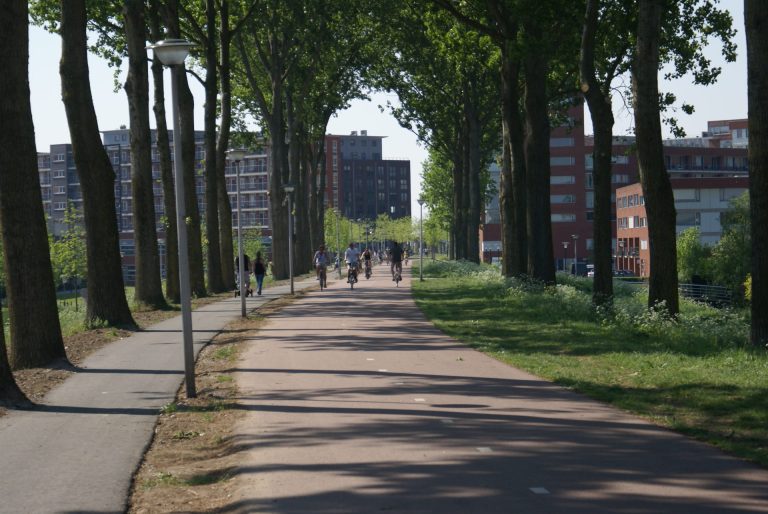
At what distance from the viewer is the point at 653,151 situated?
62.3ft

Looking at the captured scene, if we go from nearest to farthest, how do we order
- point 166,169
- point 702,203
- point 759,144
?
point 759,144, point 166,169, point 702,203

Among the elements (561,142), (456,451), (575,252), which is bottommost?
(575,252)

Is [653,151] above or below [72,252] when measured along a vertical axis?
A: above

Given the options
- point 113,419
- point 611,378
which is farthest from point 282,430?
point 611,378

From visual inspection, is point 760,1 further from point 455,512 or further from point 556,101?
point 556,101

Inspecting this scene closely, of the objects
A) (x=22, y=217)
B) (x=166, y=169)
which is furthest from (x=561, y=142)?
(x=22, y=217)

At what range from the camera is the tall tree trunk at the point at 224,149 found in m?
36.3

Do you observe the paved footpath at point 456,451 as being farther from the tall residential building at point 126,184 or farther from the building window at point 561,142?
the tall residential building at point 126,184

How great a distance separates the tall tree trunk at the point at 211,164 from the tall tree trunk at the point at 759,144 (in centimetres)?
2266

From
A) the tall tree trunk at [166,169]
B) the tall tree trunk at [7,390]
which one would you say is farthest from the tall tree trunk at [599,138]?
the tall tree trunk at [7,390]

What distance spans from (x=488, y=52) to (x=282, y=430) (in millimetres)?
24522

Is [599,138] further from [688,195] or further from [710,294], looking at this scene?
[688,195]

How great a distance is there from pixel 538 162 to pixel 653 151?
1021 cm

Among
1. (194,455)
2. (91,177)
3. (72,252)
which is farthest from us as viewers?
(72,252)
